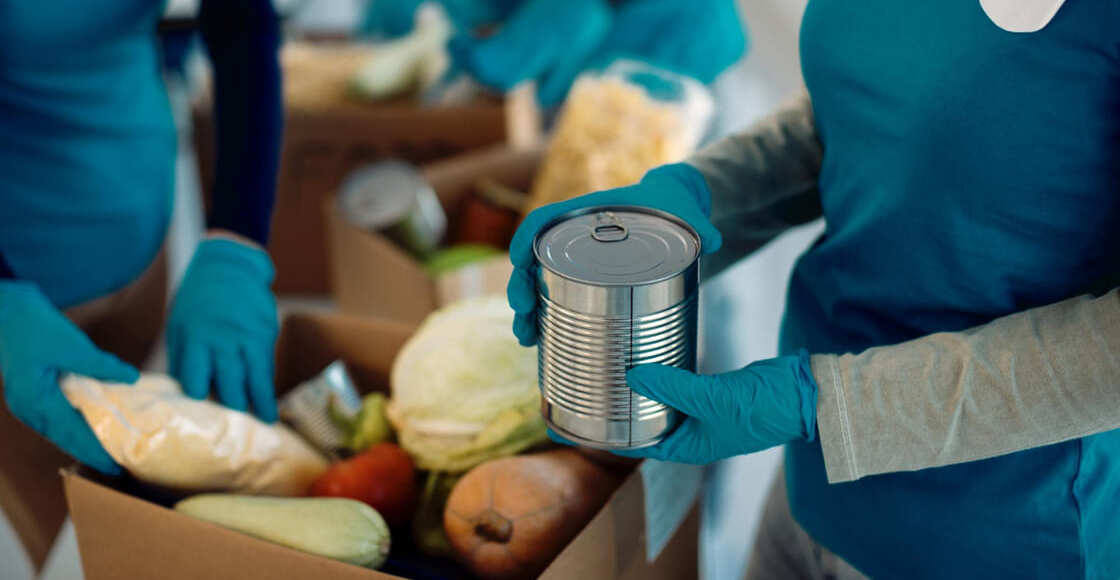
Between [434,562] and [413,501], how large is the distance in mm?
80

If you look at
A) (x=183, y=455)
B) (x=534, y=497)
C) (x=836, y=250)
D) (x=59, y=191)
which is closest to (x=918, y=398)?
(x=836, y=250)

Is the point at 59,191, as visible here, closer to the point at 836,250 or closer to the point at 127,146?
the point at 127,146

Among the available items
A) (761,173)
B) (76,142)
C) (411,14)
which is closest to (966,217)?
(761,173)

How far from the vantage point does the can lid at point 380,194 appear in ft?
5.35

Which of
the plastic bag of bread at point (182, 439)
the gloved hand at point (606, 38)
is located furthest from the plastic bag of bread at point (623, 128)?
the plastic bag of bread at point (182, 439)

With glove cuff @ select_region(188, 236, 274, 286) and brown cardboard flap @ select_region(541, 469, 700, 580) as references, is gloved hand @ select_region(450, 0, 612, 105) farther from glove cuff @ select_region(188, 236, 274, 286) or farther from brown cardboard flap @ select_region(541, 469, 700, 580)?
Result: brown cardboard flap @ select_region(541, 469, 700, 580)

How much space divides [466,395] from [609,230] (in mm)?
373

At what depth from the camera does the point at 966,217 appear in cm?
70

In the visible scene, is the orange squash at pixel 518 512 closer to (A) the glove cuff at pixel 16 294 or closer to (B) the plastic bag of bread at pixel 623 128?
(A) the glove cuff at pixel 16 294

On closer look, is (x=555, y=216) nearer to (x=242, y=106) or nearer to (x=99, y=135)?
(x=242, y=106)

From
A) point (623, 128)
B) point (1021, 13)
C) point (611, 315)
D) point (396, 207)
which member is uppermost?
point (1021, 13)

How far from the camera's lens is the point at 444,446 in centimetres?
97

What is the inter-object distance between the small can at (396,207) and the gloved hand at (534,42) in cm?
41

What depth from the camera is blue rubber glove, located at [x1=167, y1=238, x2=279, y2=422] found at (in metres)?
0.99
